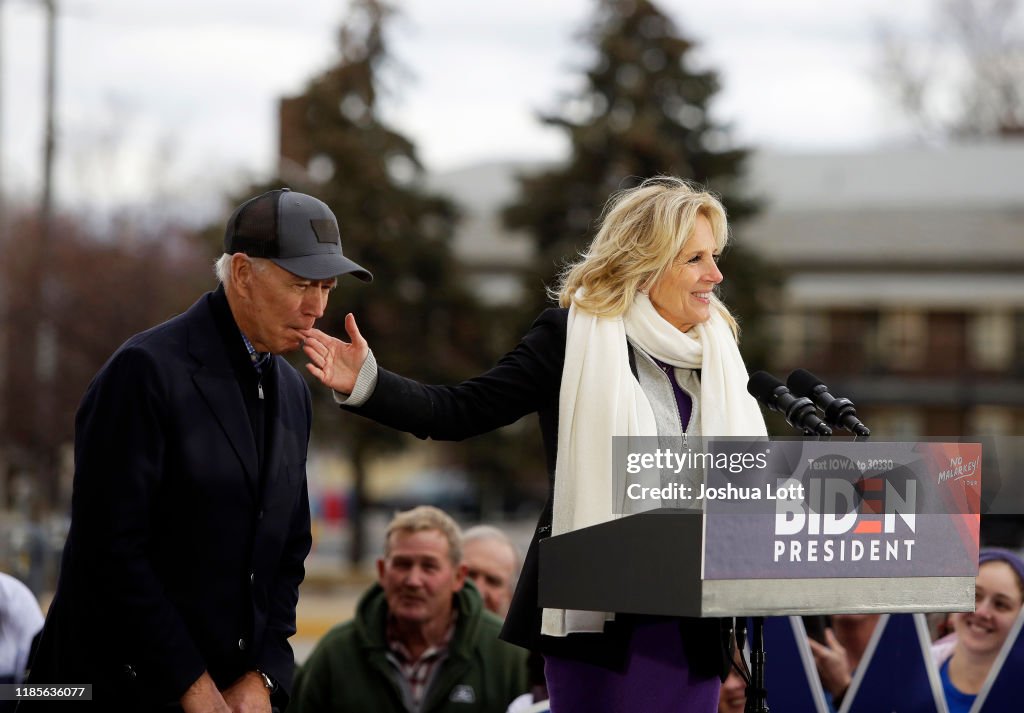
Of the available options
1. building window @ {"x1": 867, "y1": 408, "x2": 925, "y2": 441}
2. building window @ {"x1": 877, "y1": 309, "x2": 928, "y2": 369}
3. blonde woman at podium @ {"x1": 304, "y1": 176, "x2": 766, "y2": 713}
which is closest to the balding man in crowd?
blonde woman at podium @ {"x1": 304, "y1": 176, "x2": 766, "y2": 713}

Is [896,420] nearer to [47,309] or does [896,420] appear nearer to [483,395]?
[47,309]

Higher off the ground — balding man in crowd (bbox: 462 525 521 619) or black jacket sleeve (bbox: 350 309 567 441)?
black jacket sleeve (bbox: 350 309 567 441)

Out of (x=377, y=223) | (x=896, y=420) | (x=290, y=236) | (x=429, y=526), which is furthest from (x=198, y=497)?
(x=896, y=420)

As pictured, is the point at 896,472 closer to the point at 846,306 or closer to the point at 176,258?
the point at 176,258

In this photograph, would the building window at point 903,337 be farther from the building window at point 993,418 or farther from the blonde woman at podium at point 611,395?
the blonde woman at podium at point 611,395

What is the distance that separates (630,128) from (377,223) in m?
4.68

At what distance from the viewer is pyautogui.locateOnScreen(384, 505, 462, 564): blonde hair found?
23.0 feet

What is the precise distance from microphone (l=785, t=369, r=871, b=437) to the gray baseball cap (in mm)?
1128

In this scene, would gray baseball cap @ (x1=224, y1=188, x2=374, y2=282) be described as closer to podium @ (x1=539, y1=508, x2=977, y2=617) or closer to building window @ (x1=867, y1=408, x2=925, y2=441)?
podium @ (x1=539, y1=508, x2=977, y2=617)

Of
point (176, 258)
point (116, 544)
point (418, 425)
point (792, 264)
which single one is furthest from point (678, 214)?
point (792, 264)

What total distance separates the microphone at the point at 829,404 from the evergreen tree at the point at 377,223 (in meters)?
21.8

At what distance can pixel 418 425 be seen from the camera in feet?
14.0

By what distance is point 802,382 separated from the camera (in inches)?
169

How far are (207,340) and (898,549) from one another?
5.65ft
